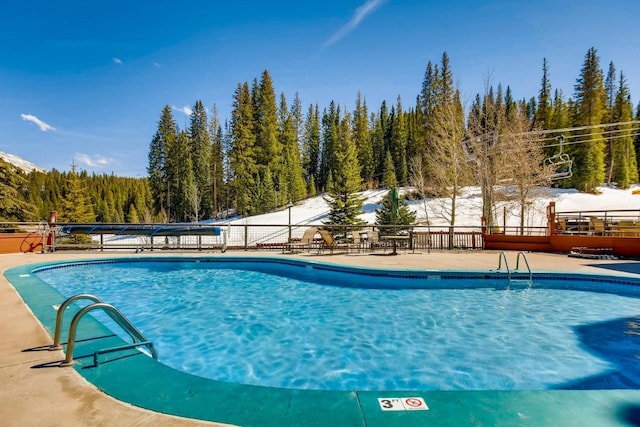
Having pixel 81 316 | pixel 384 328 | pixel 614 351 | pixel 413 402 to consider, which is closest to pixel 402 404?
pixel 413 402

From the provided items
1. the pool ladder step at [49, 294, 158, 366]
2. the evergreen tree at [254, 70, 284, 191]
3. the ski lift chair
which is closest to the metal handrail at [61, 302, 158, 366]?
the pool ladder step at [49, 294, 158, 366]

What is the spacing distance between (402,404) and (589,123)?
4132cm

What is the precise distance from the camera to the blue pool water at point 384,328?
3.65 m

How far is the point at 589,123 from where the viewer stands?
32250 millimetres

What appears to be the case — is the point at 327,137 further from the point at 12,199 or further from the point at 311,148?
the point at 12,199

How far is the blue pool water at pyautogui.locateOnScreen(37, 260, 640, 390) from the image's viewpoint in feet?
12.0

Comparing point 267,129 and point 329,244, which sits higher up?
point 267,129

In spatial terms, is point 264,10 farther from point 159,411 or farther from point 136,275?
point 159,411

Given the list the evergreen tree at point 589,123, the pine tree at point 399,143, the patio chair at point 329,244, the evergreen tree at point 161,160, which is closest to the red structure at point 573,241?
the patio chair at point 329,244

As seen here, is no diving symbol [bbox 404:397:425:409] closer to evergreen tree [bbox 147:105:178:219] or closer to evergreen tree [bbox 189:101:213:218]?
evergreen tree [bbox 147:105:178:219]

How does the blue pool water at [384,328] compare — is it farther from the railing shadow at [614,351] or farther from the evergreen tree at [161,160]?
the evergreen tree at [161,160]

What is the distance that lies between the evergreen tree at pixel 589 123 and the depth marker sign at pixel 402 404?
38.3m

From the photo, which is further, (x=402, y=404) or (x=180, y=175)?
(x=180, y=175)

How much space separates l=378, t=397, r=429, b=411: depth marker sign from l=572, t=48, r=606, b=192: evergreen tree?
38.3 metres
